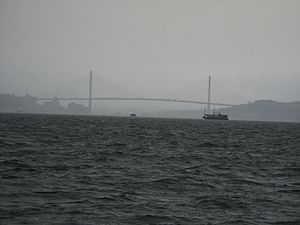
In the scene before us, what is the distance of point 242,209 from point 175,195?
2.06 m

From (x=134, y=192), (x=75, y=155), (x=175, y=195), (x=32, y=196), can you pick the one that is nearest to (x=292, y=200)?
(x=175, y=195)

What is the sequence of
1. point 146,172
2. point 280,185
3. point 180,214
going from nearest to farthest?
1. point 180,214
2. point 280,185
3. point 146,172

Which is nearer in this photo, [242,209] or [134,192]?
[242,209]

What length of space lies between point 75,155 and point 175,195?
386 inches

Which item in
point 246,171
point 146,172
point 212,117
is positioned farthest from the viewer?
point 212,117

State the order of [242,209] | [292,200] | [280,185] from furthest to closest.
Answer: [280,185] → [292,200] → [242,209]

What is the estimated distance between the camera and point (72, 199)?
11.4 m

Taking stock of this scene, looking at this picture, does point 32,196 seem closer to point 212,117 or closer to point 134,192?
point 134,192

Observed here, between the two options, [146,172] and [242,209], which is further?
[146,172]

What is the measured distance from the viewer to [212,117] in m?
175

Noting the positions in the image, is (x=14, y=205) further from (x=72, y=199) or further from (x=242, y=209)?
(x=242, y=209)

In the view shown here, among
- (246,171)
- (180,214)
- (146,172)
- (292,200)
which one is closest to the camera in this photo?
(180,214)

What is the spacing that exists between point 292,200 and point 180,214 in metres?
3.59

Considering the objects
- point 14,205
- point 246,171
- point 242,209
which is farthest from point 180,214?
point 246,171
